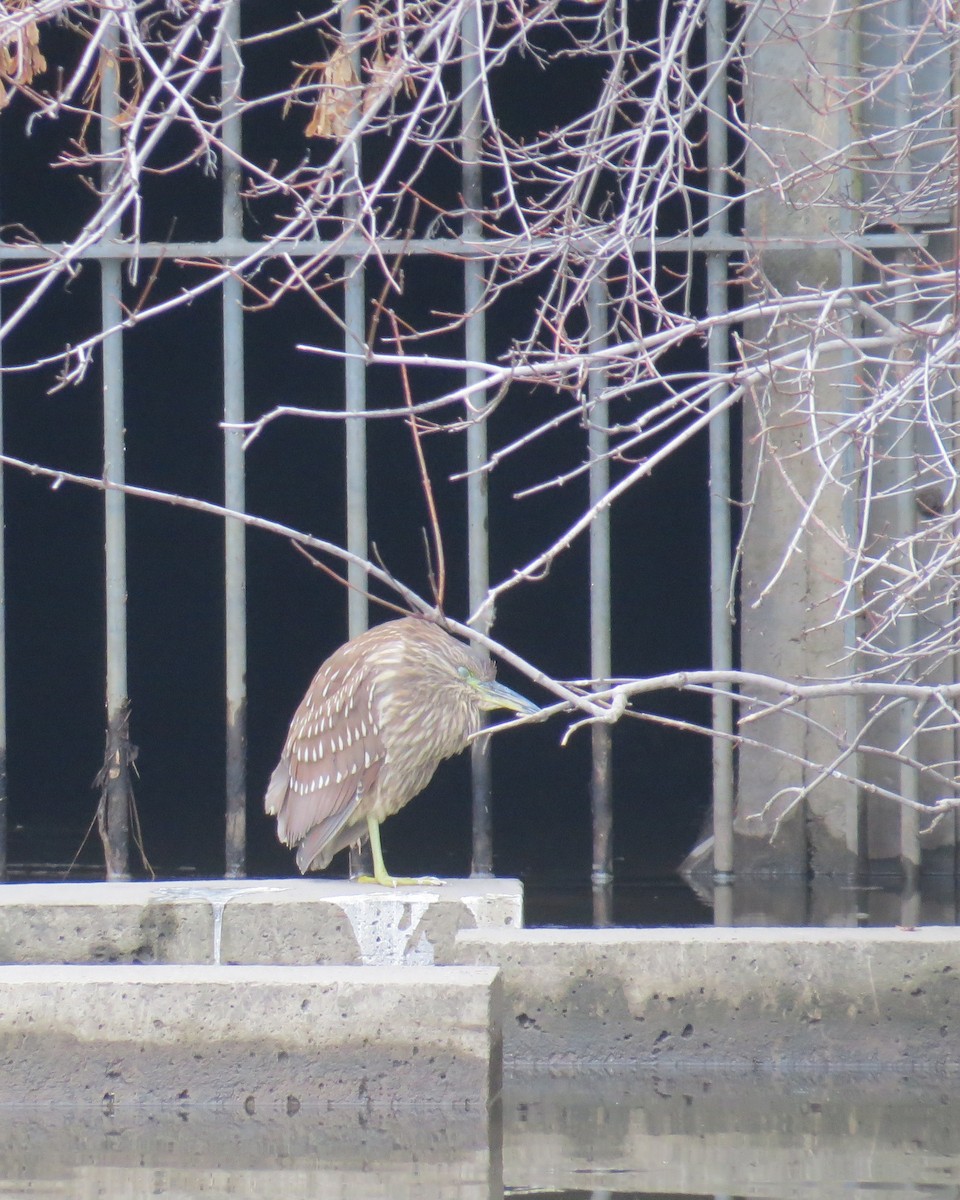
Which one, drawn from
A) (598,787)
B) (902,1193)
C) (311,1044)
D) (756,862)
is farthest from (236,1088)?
(756,862)

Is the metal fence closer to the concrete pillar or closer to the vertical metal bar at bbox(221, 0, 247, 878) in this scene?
Result: the vertical metal bar at bbox(221, 0, 247, 878)

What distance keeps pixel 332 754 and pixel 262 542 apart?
30.4ft

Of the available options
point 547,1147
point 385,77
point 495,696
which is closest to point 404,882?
point 495,696

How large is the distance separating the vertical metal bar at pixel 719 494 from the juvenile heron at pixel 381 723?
1.41 meters

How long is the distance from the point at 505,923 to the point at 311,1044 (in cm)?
93

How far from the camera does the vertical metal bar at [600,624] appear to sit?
21.1 feet

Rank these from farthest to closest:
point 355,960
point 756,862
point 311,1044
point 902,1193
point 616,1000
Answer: point 756,862
point 355,960
point 616,1000
point 311,1044
point 902,1193

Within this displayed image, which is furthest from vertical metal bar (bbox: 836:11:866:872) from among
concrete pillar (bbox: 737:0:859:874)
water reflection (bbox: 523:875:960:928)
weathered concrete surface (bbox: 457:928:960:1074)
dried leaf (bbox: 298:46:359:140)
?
weathered concrete surface (bbox: 457:928:960:1074)

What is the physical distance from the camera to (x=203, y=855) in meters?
8.34

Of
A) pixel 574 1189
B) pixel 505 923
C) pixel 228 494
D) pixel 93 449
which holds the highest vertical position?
pixel 93 449

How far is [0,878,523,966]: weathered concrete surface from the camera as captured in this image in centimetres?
486

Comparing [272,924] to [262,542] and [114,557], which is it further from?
[262,542]

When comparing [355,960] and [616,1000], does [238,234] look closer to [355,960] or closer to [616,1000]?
[355,960]

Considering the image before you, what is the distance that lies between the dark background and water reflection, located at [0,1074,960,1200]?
5.70m
